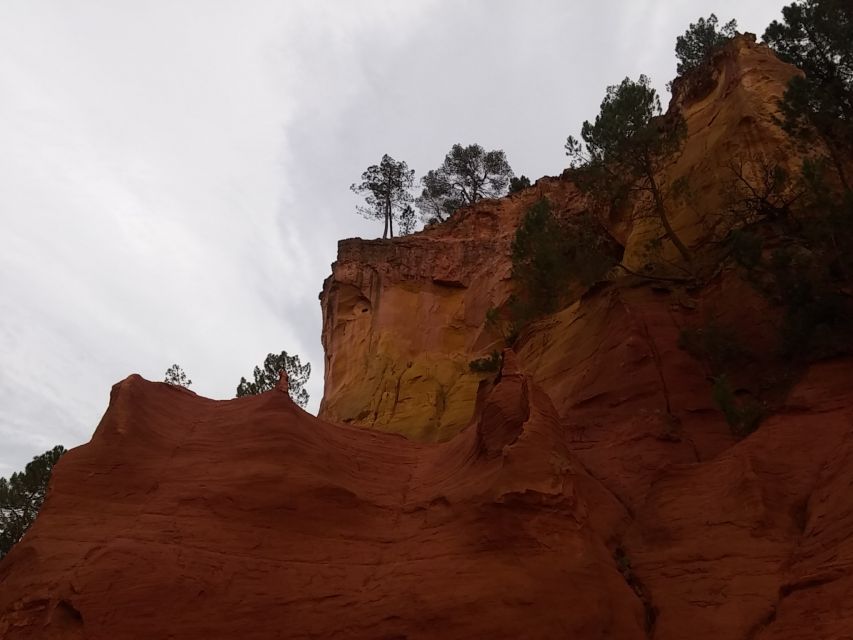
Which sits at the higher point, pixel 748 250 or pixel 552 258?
pixel 552 258

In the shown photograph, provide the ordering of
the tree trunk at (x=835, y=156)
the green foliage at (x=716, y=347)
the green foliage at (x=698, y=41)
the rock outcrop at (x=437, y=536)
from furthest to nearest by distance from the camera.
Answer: the green foliage at (x=698, y=41) < the tree trunk at (x=835, y=156) < the green foliage at (x=716, y=347) < the rock outcrop at (x=437, y=536)

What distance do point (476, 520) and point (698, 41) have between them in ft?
125

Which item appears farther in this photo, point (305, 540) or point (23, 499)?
point (23, 499)

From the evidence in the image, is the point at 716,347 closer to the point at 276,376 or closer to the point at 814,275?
the point at 814,275

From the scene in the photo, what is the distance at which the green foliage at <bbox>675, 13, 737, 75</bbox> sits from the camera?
128 ft

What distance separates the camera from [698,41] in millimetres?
39719

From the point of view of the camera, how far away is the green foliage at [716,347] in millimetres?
16203

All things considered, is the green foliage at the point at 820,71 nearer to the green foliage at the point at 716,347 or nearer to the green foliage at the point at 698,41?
the green foliage at the point at 716,347

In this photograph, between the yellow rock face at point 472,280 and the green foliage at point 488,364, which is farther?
the green foliage at point 488,364

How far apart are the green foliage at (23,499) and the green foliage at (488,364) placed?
17384 millimetres

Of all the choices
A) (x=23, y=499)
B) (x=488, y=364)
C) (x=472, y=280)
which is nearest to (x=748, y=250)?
(x=488, y=364)

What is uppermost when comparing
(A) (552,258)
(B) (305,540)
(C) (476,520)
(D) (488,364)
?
(A) (552,258)

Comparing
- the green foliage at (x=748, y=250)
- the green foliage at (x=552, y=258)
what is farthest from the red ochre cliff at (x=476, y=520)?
the green foliage at (x=552, y=258)

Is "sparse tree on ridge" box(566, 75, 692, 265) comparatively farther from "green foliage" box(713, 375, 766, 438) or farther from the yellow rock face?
"green foliage" box(713, 375, 766, 438)
